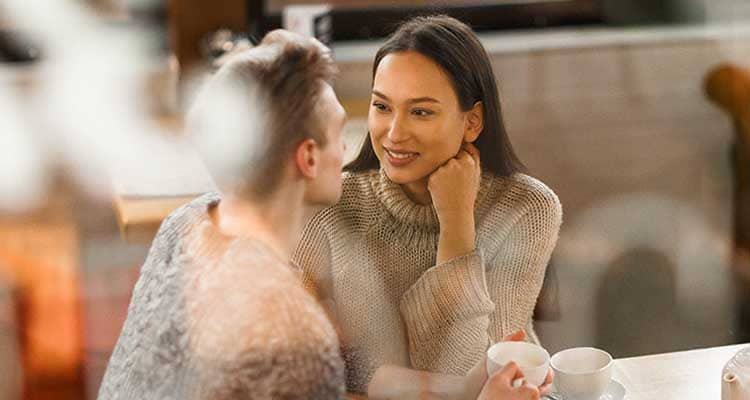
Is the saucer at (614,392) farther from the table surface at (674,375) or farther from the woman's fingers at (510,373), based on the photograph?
the woman's fingers at (510,373)

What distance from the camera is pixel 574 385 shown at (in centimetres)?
106

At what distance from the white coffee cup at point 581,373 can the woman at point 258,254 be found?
32 centimetres

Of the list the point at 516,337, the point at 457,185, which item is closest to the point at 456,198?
the point at 457,185

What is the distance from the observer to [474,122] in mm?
928

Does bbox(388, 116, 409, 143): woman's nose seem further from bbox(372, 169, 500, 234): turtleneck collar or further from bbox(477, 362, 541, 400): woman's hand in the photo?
bbox(477, 362, 541, 400): woman's hand

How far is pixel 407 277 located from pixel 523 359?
137 mm

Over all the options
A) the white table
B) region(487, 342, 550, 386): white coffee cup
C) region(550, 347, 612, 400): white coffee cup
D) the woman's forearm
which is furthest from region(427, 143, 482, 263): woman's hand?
the white table

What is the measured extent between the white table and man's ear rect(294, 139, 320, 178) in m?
0.47

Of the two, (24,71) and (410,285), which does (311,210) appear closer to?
(410,285)

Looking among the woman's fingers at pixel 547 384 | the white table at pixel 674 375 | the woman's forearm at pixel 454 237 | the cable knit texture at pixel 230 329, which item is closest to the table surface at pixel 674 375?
the white table at pixel 674 375

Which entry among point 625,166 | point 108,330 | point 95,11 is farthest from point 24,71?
point 625,166

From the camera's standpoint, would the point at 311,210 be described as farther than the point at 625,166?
No

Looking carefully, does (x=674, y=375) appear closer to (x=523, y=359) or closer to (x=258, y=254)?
(x=523, y=359)

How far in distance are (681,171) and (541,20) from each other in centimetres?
25
